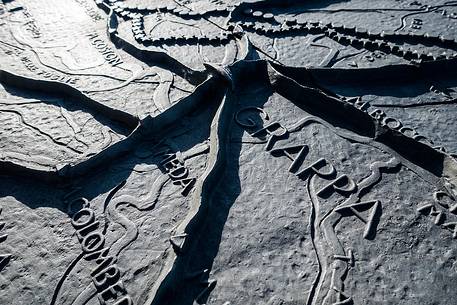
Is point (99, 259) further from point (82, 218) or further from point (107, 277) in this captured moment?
point (82, 218)

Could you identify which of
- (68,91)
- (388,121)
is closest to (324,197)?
(388,121)

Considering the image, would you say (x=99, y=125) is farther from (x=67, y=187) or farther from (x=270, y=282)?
(x=270, y=282)

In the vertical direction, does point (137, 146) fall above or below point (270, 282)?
above

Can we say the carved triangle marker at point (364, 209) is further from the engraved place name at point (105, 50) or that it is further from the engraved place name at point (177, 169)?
the engraved place name at point (105, 50)

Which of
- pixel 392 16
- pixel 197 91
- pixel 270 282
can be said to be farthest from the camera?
pixel 392 16

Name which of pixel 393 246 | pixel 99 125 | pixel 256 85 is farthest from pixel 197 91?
pixel 393 246

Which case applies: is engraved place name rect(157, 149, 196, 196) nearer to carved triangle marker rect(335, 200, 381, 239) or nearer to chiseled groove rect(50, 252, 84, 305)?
chiseled groove rect(50, 252, 84, 305)
